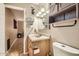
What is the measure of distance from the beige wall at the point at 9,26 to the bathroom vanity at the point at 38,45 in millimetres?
207

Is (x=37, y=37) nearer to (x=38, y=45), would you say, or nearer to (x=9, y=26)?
(x=38, y=45)

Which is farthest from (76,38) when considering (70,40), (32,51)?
(32,51)

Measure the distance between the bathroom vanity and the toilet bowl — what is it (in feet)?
0.31

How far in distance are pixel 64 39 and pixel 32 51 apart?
403mm

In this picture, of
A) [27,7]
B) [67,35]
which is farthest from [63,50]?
[27,7]

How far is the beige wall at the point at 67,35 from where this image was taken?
99 centimetres

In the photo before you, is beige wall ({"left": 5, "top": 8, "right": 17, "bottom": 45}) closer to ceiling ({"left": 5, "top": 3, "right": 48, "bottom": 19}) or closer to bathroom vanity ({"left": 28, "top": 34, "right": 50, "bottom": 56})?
ceiling ({"left": 5, "top": 3, "right": 48, "bottom": 19})

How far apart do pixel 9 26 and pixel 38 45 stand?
421 millimetres

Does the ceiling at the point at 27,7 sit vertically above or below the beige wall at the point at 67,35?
above

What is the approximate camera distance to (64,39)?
1.11 metres

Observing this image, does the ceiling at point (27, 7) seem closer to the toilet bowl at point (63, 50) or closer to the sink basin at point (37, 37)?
the sink basin at point (37, 37)

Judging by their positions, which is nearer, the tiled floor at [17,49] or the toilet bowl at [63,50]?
the toilet bowl at [63,50]

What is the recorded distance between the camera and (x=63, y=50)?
41.3 inches

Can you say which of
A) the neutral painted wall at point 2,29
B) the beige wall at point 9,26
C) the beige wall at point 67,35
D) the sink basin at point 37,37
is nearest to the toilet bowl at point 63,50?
the beige wall at point 67,35
